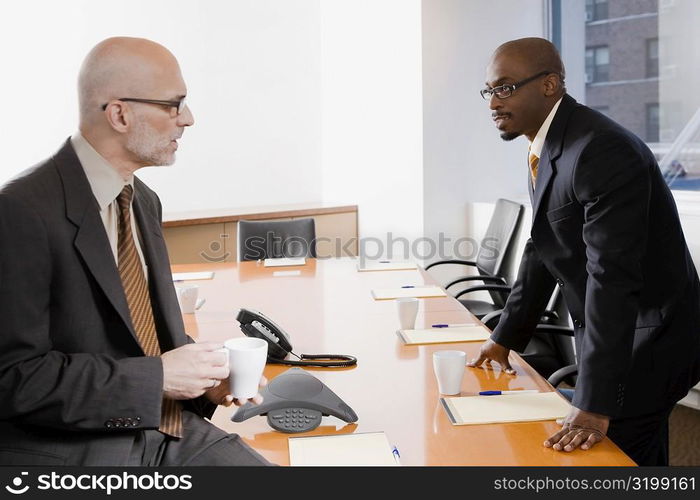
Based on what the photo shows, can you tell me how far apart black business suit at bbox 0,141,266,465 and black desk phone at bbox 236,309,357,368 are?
0.81m

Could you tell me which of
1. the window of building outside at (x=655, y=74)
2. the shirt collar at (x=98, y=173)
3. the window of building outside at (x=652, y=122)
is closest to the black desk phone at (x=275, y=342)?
the shirt collar at (x=98, y=173)

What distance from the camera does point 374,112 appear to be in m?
5.83

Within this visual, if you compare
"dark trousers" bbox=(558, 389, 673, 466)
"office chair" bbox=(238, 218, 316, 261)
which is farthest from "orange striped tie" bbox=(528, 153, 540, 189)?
"office chair" bbox=(238, 218, 316, 261)

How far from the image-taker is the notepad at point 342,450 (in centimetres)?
145

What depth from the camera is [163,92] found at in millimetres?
1444

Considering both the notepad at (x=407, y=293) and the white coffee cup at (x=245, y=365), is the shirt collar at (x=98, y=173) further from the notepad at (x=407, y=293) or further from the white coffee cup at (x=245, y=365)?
the notepad at (x=407, y=293)

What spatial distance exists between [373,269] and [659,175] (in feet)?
7.05

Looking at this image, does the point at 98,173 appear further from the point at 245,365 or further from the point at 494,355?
the point at 494,355

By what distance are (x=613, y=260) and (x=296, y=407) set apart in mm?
780

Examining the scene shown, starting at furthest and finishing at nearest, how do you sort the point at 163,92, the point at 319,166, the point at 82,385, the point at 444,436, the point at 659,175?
the point at 319,166 → the point at 659,175 → the point at 444,436 → the point at 163,92 → the point at 82,385

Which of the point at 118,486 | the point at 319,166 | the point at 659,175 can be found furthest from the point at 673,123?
the point at 118,486

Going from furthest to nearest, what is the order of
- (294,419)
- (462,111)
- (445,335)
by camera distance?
(462,111)
(445,335)
(294,419)

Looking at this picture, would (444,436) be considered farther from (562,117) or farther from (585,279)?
(562,117)

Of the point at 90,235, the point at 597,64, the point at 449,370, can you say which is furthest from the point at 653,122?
the point at 90,235
